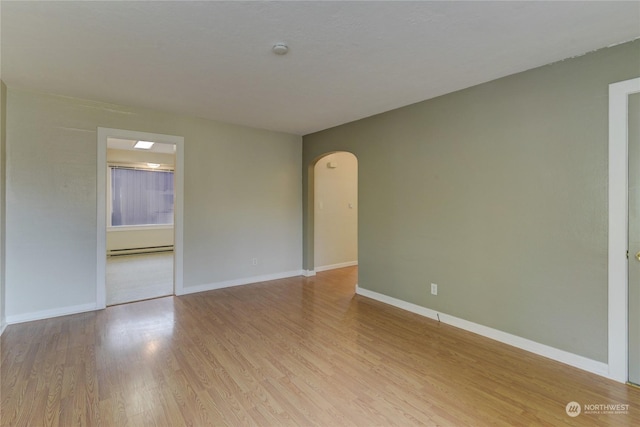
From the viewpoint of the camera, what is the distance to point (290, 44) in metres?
2.24

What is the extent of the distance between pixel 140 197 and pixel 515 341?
8259 millimetres

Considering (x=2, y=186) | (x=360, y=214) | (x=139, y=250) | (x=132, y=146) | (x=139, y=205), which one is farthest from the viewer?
(x=139, y=205)

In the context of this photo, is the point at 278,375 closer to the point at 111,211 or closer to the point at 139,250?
the point at 139,250

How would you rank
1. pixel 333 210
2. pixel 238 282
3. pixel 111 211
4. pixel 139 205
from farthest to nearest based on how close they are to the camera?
pixel 139 205, pixel 111 211, pixel 333 210, pixel 238 282

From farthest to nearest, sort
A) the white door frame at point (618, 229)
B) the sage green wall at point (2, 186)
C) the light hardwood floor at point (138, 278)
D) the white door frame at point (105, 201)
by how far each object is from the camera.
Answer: the light hardwood floor at point (138, 278) → the white door frame at point (105, 201) → the sage green wall at point (2, 186) → the white door frame at point (618, 229)

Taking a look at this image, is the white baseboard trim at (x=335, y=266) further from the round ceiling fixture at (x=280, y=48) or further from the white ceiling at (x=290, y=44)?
the round ceiling fixture at (x=280, y=48)

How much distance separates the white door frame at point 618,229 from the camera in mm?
2191

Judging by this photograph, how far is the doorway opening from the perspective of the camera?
5715 millimetres

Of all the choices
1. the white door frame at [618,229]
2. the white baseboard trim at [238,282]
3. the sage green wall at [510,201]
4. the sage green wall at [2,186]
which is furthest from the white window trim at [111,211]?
the white door frame at [618,229]

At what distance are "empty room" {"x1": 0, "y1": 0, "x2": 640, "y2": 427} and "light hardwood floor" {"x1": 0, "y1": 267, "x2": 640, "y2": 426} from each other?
2 centimetres

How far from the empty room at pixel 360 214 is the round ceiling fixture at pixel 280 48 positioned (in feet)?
0.11

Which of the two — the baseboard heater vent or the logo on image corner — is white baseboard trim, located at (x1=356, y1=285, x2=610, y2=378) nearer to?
the logo on image corner

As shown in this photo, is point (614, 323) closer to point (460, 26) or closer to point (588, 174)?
point (588, 174)
